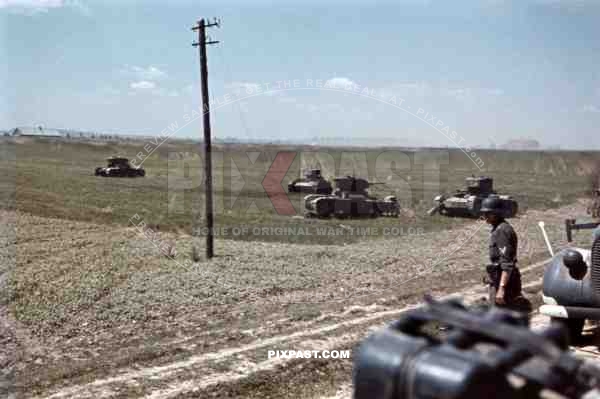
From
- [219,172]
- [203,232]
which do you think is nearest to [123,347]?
[203,232]

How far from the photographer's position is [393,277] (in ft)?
45.6

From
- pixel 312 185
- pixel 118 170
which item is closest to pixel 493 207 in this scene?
pixel 312 185

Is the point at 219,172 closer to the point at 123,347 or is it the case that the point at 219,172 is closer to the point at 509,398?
the point at 123,347

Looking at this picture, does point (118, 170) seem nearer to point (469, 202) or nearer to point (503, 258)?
point (469, 202)

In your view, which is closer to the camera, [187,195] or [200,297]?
[200,297]

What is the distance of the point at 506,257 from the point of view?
7.20m

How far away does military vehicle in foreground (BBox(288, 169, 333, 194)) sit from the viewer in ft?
109

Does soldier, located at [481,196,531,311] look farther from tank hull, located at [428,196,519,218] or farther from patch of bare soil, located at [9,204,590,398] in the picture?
tank hull, located at [428,196,519,218]

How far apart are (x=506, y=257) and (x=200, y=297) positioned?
618 cm

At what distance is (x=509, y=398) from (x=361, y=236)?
748 inches

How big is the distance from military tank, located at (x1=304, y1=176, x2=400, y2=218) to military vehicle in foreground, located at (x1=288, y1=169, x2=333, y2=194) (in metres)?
5.22

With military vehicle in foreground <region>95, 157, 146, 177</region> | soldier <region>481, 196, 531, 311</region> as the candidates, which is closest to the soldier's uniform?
soldier <region>481, 196, 531, 311</region>

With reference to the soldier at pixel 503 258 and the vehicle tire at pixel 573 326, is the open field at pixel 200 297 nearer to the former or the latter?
the soldier at pixel 503 258

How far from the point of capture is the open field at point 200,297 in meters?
7.76
